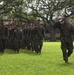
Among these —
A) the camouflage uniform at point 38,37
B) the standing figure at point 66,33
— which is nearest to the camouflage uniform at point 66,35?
the standing figure at point 66,33

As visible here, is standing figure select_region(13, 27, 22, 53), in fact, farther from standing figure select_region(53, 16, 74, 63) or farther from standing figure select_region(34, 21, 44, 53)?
standing figure select_region(53, 16, 74, 63)

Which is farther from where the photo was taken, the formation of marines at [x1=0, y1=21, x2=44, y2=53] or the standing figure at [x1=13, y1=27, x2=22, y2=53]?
the standing figure at [x1=13, y1=27, x2=22, y2=53]

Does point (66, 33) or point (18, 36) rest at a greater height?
point (66, 33)

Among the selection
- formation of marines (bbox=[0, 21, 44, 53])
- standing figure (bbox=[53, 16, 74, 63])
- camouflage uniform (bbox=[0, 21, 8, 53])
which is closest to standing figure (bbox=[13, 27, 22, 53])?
formation of marines (bbox=[0, 21, 44, 53])

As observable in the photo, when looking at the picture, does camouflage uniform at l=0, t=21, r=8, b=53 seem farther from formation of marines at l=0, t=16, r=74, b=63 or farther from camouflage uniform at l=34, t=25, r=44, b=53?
camouflage uniform at l=34, t=25, r=44, b=53

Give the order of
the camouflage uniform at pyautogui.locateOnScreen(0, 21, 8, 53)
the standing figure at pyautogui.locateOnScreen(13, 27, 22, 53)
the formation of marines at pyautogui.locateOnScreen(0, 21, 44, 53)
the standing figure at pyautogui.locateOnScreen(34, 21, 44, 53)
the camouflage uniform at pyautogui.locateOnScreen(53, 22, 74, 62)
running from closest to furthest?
the camouflage uniform at pyautogui.locateOnScreen(53, 22, 74, 62)
the camouflage uniform at pyautogui.locateOnScreen(0, 21, 8, 53)
the formation of marines at pyautogui.locateOnScreen(0, 21, 44, 53)
the standing figure at pyautogui.locateOnScreen(34, 21, 44, 53)
the standing figure at pyautogui.locateOnScreen(13, 27, 22, 53)

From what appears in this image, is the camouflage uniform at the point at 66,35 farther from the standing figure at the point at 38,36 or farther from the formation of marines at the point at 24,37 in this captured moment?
the standing figure at the point at 38,36

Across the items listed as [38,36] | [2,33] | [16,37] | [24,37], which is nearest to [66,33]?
[2,33]

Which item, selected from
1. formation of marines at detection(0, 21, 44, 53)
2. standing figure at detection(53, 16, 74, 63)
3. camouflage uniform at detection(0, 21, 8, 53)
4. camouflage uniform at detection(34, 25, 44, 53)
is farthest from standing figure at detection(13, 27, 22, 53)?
standing figure at detection(53, 16, 74, 63)

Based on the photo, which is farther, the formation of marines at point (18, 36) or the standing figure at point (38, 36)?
the standing figure at point (38, 36)

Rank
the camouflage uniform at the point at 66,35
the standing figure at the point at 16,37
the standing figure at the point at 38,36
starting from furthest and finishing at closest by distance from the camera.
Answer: the standing figure at the point at 16,37
the standing figure at the point at 38,36
the camouflage uniform at the point at 66,35

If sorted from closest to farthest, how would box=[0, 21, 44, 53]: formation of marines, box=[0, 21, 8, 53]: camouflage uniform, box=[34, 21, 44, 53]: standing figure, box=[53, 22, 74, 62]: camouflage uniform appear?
1. box=[53, 22, 74, 62]: camouflage uniform
2. box=[0, 21, 8, 53]: camouflage uniform
3. box=[0, 21, 44, 53]: formation of marines
4. box=[34, 21, 44, 53]: standing figure

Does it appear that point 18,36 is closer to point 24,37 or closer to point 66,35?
point 24,37

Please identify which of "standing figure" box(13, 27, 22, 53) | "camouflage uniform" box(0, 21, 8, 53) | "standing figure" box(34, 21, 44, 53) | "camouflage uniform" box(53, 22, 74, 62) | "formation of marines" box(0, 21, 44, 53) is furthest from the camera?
"standing figure" box(13, 27, 22, 53)
